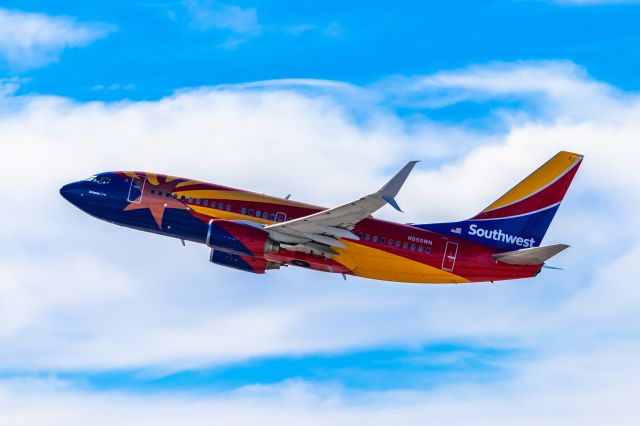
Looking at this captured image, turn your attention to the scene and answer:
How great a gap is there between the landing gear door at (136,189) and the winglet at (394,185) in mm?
15765

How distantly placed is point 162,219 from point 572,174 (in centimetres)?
2749

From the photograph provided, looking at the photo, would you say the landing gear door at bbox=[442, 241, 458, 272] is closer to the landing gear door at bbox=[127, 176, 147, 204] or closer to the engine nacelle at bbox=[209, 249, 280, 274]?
the engine nacelle at bbox=[209, 249, 280, 274]

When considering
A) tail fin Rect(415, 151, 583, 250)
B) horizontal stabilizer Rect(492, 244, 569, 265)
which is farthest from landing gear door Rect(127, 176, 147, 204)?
horizontal stabilizer Rect(492, 244, 569, 265)

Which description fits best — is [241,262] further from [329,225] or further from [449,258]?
[449,258]

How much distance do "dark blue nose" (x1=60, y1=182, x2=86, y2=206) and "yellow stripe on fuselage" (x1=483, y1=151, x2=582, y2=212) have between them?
26750mm

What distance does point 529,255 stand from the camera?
60688 mm

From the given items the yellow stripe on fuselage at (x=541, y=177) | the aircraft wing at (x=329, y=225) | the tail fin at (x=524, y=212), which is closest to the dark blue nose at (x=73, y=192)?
the aircraft wing at (x=329, y=225)

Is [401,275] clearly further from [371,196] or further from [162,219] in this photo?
[162,219]

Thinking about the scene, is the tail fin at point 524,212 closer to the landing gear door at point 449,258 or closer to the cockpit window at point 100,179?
the landing gear door at point 449,258

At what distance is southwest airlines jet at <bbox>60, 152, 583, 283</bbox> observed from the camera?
2329 inches

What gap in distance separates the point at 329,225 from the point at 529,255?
41.1 feet

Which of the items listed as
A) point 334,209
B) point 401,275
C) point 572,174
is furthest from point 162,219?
point 572,174

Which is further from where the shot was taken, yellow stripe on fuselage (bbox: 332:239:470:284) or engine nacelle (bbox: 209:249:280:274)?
engine nacelle (bbox: 209:249:280:274)

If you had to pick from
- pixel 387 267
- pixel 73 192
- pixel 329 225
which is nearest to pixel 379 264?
pixel 387 267
